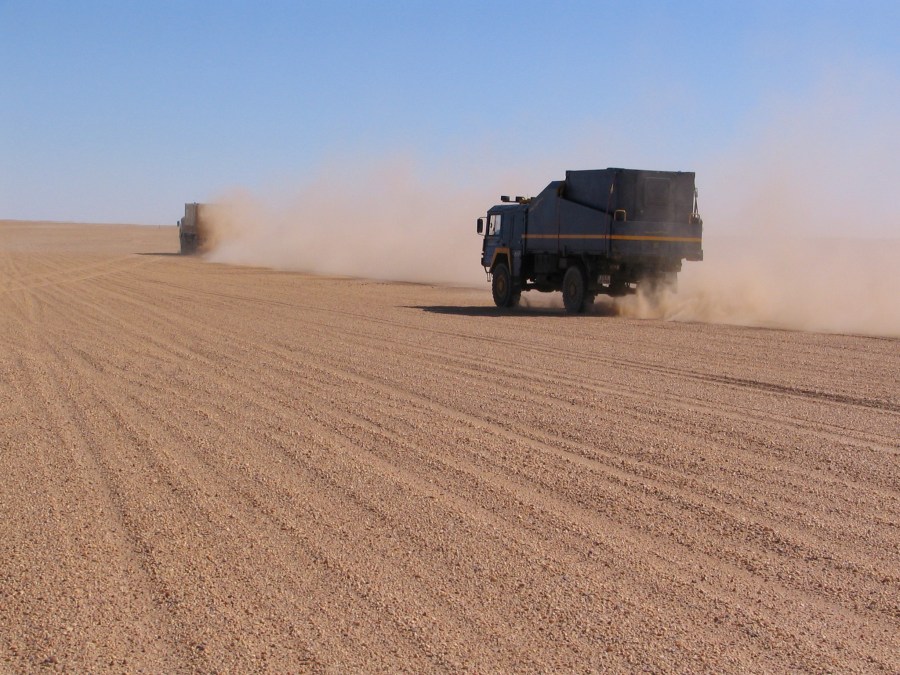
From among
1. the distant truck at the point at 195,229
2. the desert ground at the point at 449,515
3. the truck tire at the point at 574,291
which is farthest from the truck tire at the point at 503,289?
the distant truck at the point at 195,229

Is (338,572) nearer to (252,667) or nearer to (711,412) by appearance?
(252,667)

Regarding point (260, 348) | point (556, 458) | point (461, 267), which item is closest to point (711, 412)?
point (556, 458)

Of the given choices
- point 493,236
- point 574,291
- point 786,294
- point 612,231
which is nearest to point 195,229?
point 493,236

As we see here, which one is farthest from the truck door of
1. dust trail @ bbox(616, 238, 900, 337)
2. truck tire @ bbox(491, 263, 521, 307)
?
dust trail @ bbox(616, 238, 900, 337)

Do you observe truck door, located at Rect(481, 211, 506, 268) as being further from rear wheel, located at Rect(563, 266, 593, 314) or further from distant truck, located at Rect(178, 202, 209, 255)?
distant truck, located at Rect(178, 202, 209, 255)

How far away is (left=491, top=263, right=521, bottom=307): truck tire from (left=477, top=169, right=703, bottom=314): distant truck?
1.21 meters

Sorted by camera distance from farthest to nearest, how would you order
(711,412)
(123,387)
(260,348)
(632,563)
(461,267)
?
(461,267) < (260,348) < (123,387) < (711,412) < (632,563)

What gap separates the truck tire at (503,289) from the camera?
24.6m

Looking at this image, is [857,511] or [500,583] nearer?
[500,583]

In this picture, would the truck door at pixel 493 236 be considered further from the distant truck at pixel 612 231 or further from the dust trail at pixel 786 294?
the dust trail at pixel 786 294

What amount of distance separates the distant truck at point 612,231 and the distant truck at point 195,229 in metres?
50.0

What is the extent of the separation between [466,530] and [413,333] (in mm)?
11690

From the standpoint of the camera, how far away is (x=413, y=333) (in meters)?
17.6

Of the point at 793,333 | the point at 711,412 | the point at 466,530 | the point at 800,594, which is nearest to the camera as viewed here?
the point at 800,594
